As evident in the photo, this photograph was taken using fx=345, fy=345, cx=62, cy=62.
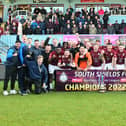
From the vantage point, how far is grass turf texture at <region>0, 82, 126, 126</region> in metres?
7.47

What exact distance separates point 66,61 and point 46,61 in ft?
2.41

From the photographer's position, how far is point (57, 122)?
744 centimetres

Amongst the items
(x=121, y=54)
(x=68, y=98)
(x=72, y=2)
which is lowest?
(x=68, y=98)

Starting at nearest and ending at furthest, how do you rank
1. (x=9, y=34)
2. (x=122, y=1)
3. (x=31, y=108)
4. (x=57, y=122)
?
1. (x=57, y=122)
2. (x=31, y=108)
3. (x=9, y=34)
4. (x=122, y=1)

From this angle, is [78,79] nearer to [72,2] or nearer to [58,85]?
[58,85]

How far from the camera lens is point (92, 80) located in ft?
40.0

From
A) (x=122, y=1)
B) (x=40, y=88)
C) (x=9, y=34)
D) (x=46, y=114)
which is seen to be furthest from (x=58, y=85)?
(x=122, y=1)

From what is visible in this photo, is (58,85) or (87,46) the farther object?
(87,46)

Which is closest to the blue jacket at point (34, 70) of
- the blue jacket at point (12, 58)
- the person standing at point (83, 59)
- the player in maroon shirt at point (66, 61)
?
the blue jacket at point (12, 58)

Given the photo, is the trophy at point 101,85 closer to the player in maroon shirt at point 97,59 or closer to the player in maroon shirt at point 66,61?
the player in maroon shirt at point 97,59

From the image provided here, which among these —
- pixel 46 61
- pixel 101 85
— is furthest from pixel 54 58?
pixel 101 85

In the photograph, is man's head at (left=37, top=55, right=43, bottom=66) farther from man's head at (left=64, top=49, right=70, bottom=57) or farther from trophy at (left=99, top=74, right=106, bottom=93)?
trophy at (left=99, top=74, right=106, bottom=93)

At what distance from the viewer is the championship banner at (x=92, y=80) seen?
40.0ft

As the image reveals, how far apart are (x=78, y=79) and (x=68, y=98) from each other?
158 centimetres
